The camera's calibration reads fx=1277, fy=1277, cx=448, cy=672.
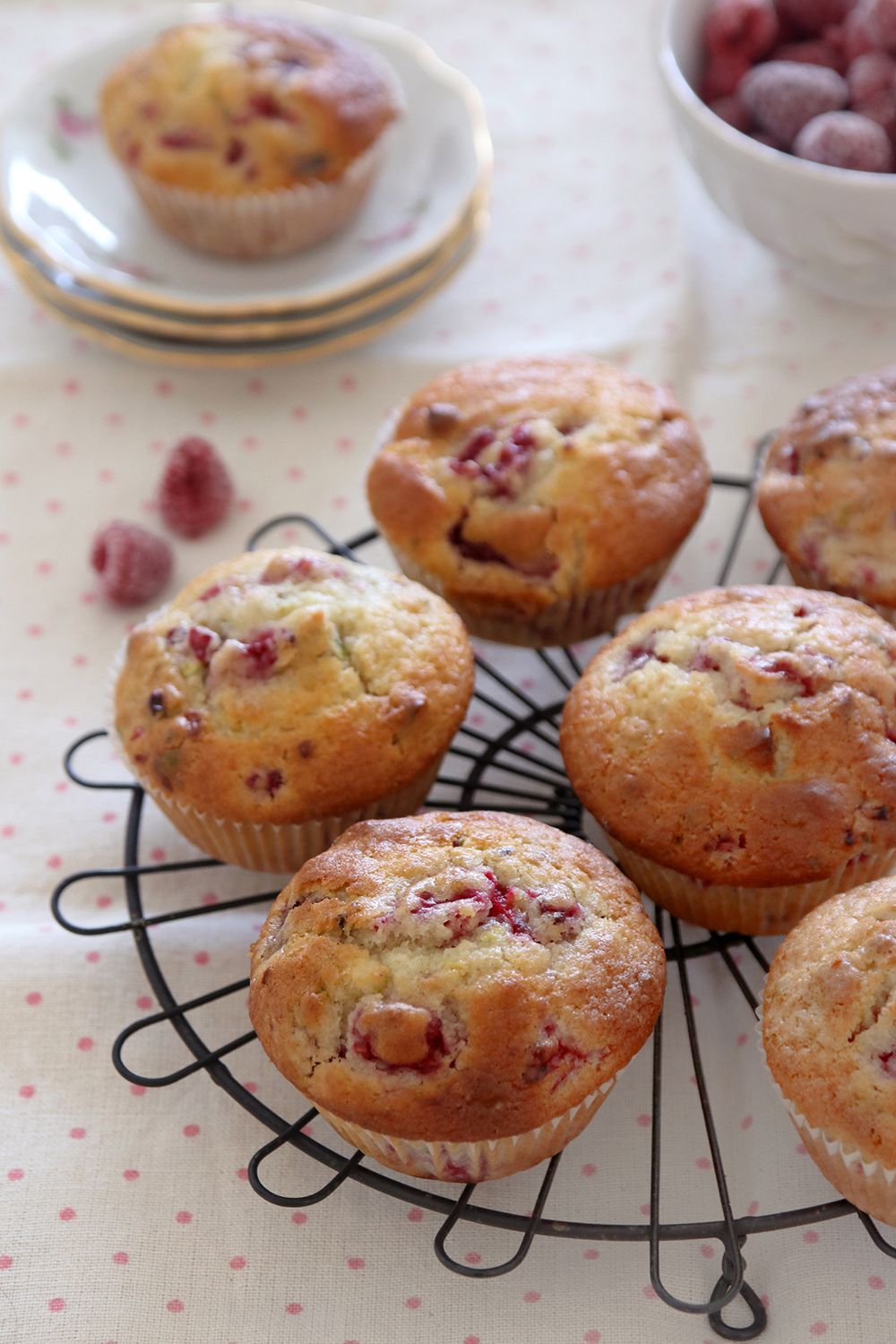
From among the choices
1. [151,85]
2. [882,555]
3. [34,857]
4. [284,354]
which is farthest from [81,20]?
[882,555]

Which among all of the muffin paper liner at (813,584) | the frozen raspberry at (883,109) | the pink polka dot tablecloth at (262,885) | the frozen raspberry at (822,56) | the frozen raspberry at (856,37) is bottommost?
the pink polka dot tablecloth at (262,885)

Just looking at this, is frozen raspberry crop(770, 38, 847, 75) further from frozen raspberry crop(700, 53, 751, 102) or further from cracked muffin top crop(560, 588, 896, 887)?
cracked muffin top crop(560, 588, 896, 887)

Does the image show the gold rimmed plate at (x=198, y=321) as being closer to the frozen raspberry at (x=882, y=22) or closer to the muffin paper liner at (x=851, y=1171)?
the frozen raspberry at (x=882, y=22)

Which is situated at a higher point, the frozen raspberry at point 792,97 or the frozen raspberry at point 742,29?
the frozen raspberry at point 742,29

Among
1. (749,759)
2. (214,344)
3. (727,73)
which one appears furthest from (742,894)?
(727,73)

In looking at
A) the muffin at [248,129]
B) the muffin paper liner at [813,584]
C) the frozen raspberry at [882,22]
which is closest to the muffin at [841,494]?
the muffin paper liner at [813,584]

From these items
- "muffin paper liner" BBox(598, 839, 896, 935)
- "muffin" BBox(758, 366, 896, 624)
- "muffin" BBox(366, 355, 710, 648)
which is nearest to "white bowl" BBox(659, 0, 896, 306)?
"muffin" BBox(758, 366, 896, 624)
